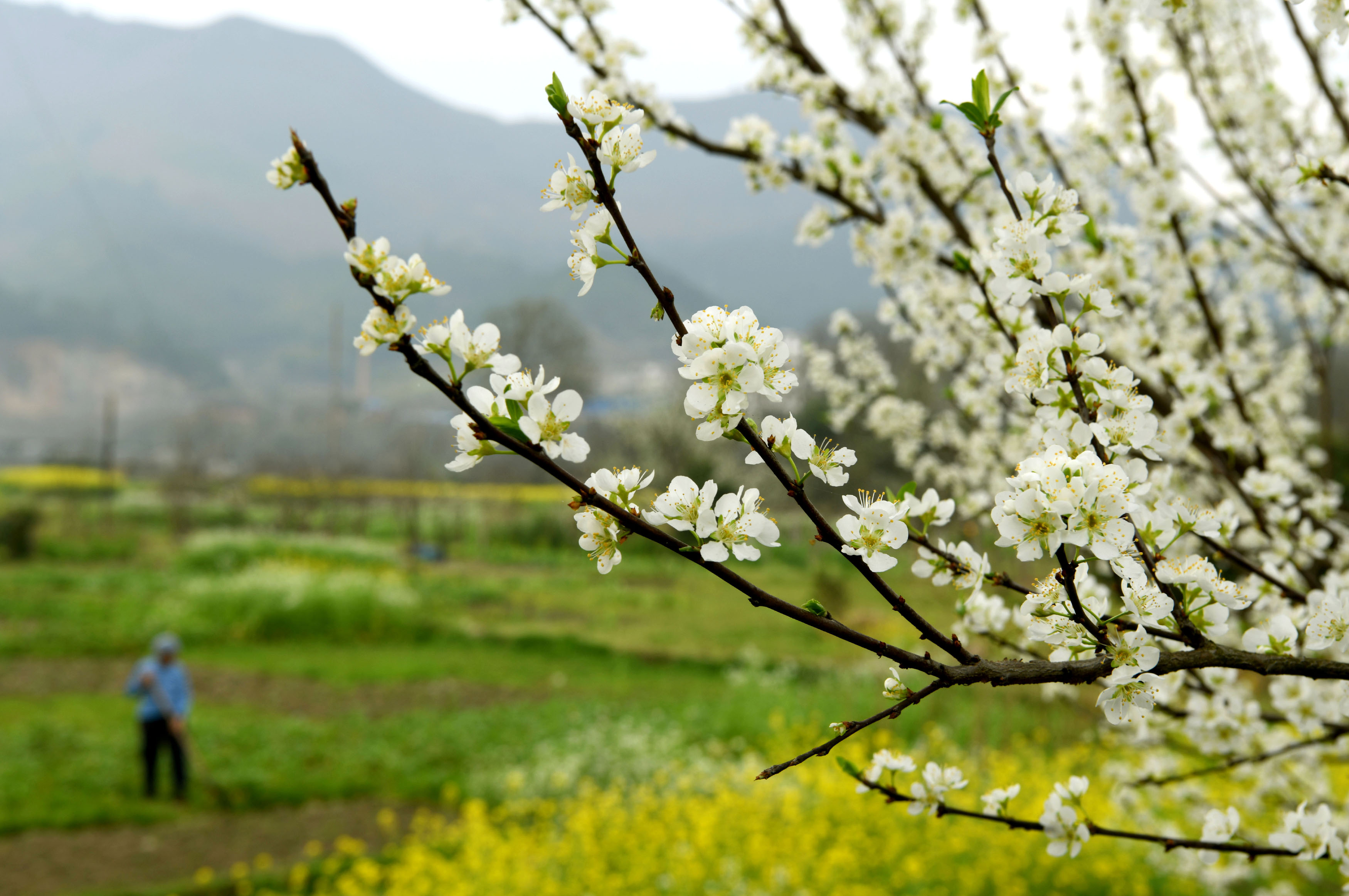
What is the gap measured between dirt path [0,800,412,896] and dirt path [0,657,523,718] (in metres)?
2.50

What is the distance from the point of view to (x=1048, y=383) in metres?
1.18

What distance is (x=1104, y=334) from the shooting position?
2.65 m

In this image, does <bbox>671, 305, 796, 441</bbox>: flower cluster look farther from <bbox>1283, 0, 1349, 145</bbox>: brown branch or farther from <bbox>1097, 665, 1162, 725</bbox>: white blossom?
<bbox>1283, 0, 1349, 145</bbox>: brown branch

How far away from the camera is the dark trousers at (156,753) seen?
651cm

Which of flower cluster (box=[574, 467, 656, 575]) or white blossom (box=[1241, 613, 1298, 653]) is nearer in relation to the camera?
flower cluster (box=[574, 467, 656, 575])

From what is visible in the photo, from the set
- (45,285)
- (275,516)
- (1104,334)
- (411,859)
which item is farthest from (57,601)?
(45,285)

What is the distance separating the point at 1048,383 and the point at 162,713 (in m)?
7.53

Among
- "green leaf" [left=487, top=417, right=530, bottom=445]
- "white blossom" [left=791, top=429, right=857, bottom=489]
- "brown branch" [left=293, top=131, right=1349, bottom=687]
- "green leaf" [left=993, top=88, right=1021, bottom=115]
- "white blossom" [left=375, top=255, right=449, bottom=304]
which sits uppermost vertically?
"green leaf" [left=993, top=88, right=1021, bottom=115]

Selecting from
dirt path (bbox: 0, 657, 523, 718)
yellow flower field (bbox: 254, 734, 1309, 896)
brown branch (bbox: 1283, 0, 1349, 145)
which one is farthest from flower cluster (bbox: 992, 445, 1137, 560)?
dirt path (bbox: 0, 657, 523, 718)

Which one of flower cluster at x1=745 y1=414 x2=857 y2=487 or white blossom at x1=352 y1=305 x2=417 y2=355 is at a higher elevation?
white blossom at x1=352 y1=305 x2=417 y2=355

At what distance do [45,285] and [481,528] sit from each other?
18906 centimetres

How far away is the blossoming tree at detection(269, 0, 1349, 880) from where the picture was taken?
0.88m

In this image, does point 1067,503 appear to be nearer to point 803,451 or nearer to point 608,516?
point 803,451

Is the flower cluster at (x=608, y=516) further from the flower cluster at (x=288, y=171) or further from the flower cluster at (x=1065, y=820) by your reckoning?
the flower cluster at (x=1065, y=820)
